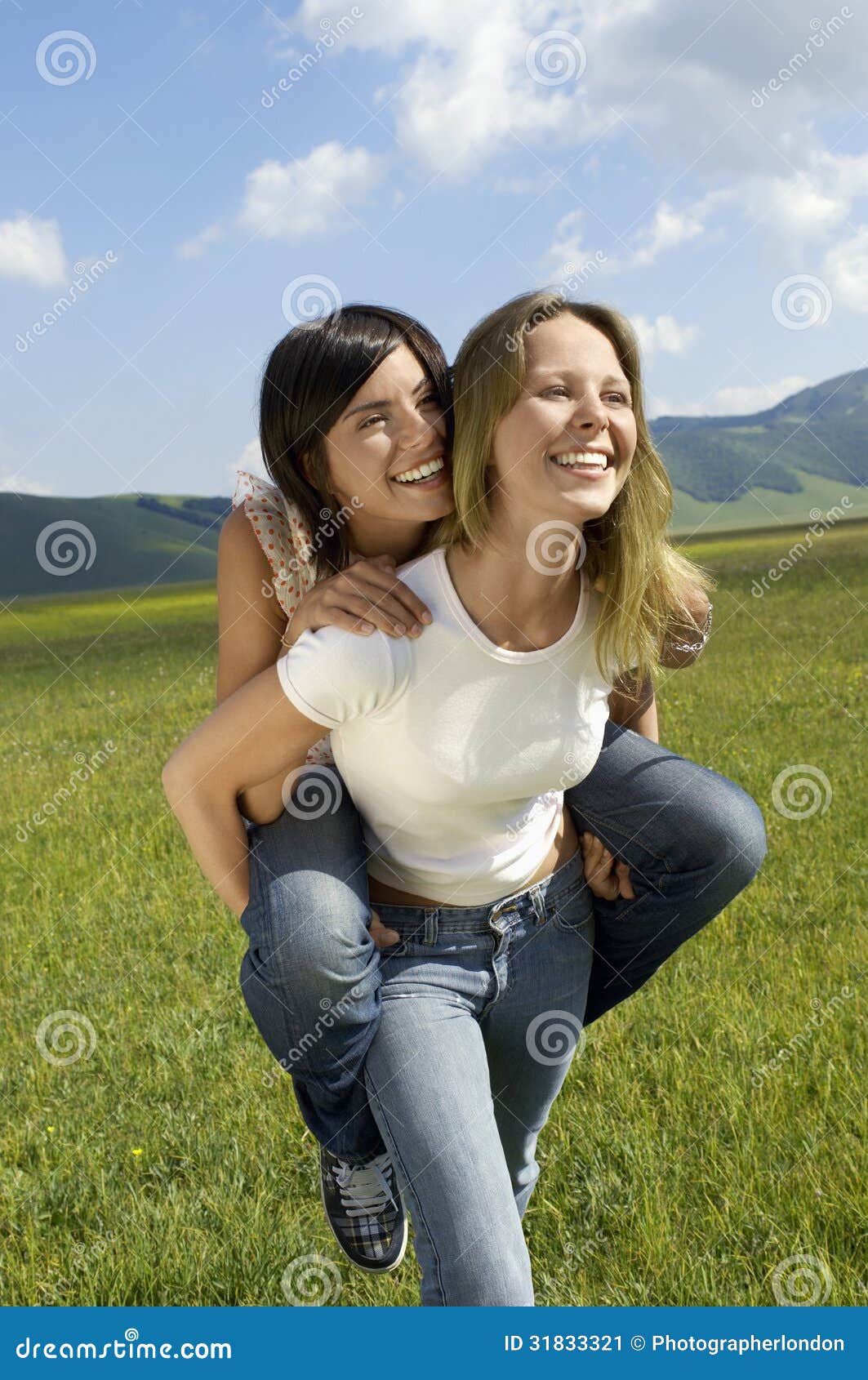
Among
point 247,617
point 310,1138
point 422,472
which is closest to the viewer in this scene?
point 422,472

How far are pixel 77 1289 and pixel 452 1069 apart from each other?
162cm

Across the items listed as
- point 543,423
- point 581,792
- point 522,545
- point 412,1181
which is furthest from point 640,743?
point 412,1181

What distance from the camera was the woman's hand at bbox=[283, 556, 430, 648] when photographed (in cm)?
235

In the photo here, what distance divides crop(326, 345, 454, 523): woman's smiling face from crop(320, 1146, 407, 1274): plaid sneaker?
1544mm

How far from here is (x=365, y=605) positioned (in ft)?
7.76

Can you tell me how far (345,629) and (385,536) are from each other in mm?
590

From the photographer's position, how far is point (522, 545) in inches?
99.7

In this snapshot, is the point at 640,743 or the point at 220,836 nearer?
the point at 220,836

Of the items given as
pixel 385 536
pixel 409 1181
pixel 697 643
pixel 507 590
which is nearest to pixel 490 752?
pixel 507 590

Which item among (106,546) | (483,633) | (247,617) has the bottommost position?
(106,546)

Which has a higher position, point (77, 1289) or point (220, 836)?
point (220, 836)

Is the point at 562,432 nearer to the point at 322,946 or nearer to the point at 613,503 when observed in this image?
the point at 613,503

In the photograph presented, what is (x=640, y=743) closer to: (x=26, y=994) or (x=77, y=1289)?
(x=77, y=1289)

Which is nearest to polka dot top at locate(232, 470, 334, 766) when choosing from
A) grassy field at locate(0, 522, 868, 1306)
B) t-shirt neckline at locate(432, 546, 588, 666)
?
t-shirt neckline at locate(432, 546, 588, 666)
